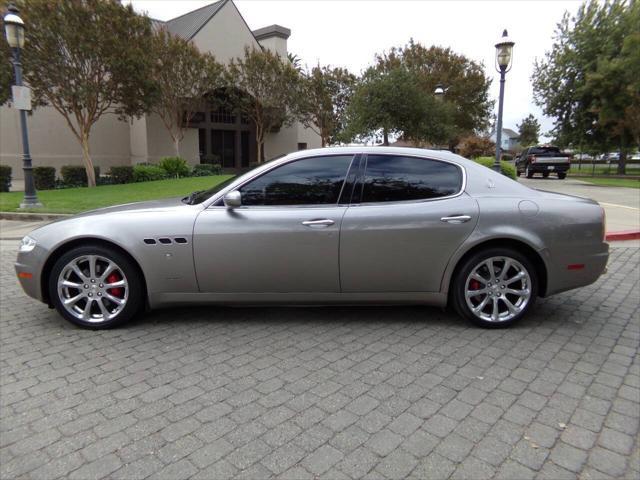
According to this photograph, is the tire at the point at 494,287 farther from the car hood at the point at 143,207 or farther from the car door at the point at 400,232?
the car hood at the point at 143,207

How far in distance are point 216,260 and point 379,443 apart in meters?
2.13

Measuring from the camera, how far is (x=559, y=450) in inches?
96.0

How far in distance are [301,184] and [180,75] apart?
75.1 ft

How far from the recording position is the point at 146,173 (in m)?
21.4

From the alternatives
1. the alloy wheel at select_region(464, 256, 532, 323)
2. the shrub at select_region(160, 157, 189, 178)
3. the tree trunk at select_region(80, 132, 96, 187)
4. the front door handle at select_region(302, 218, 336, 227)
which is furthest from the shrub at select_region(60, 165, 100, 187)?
the alloy wheel at select_region(464, 256, 532, 323)

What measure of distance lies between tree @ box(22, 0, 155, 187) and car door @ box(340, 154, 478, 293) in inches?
638

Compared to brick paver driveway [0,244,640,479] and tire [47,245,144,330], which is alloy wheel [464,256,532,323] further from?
tire [47,245,144,330]

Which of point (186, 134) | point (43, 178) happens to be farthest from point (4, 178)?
point (186, 134)

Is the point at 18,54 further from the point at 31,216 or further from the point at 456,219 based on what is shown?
the point at 456,219

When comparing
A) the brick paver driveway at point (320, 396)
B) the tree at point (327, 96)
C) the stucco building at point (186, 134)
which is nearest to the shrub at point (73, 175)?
the stucco building at point (186, 134)

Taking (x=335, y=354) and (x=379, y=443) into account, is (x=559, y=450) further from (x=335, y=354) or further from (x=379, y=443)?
(x=335, y=354)

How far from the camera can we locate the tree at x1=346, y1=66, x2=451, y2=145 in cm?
1962

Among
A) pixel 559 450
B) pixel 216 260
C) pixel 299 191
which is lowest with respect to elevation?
pixel 559 450

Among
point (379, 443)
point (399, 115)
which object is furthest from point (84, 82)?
point (379, 443)
